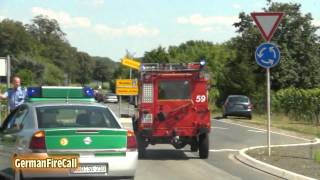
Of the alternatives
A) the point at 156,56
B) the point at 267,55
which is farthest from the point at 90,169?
the point at 156,56

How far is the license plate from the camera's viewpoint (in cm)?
937

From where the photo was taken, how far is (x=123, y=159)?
9.66m

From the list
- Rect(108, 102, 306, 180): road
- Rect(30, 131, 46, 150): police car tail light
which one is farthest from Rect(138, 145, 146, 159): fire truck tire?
Rect(30, 131, 46, 150): police car tail light

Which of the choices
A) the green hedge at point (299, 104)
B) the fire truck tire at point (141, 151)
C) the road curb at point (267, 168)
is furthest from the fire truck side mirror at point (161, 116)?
the green hedge at point (299, 104)

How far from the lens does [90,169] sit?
942 cm

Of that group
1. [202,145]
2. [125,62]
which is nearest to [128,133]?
[202,145]

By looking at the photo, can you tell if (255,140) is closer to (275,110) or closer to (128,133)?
(128,133)

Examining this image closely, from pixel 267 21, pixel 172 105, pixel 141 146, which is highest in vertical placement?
pixel 267 21

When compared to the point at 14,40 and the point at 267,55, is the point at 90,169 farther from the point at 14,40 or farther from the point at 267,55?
the point at 14,40

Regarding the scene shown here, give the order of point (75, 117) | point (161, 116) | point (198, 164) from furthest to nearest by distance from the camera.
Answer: point (161, 116) → point (198, 164) → point (75, 117)

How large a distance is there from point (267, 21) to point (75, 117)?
795 centimetres

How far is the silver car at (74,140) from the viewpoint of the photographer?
9.33 m

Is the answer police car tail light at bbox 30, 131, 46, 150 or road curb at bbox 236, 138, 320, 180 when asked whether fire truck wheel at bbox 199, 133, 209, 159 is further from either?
police car tail light at bbox 30, 131, 46, 150

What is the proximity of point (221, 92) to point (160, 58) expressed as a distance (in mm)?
41802
